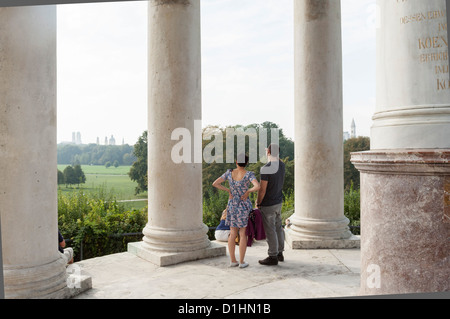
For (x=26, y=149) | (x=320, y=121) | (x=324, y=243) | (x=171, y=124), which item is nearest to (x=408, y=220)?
(x=26, y=149)

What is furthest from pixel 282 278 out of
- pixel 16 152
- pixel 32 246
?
pixel 16 152

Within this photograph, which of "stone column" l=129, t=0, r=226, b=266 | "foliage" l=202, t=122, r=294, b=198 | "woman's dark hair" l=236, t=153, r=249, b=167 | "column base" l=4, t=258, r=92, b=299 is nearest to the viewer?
"column base" l=4, t=258, r=92, b=299

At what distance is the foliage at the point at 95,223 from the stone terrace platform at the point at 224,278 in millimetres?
17975

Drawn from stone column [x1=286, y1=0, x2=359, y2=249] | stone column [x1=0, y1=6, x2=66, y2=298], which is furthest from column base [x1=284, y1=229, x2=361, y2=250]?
stone column [x1=0, y1=6, x2=66, y2=298]

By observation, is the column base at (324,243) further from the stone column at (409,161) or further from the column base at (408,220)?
the column base at (408,220)

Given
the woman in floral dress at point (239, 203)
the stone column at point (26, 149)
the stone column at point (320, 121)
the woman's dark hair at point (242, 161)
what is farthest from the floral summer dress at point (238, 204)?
the stone column at point (26, 149)

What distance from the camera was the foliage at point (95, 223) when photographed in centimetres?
6138

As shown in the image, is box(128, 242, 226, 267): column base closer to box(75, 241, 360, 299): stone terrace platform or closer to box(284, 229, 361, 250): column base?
box(75, 241, 360, 299): stone terrace platform

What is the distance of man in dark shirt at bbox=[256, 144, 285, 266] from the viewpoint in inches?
1625

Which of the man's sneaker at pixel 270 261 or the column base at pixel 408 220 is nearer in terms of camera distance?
the column base at pixel 408 220

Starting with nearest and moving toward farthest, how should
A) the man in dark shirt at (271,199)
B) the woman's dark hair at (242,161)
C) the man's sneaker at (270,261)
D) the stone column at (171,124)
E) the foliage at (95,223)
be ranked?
the woman's dark hair at (242,161) → the man in dark shirt at (271,199) → the man's sneaker at (270,261) → the stone column at (171,124) → the foliage at (95,223)

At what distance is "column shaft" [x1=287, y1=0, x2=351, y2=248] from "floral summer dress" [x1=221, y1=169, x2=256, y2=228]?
42.7 feet

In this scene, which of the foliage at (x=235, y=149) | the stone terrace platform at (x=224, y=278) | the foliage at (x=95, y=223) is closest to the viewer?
the stone terrace platform at (x=224, y=278)

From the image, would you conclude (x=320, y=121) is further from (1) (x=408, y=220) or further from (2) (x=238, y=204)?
(1) (x=408, y=220)
